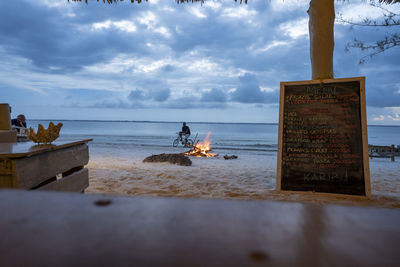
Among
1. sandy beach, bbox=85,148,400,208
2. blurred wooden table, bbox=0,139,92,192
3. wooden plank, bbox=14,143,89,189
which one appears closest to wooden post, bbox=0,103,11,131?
sandy beach, bbox=85,148,400,208

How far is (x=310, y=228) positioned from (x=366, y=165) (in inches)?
140

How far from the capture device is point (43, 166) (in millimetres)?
2201

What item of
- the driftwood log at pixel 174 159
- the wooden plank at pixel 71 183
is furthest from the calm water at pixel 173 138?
the wooden plank at pixel 71 183

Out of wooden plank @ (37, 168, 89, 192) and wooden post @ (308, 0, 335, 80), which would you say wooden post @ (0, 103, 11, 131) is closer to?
wooden plank @ (37, 168, 89, 192)

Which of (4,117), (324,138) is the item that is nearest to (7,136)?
(4,117)

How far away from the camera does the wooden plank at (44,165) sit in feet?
6.29

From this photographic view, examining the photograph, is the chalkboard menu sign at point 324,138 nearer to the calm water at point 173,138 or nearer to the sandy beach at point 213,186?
the sandy beach at point 213,186

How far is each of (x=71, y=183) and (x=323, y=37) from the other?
3925 millimetres

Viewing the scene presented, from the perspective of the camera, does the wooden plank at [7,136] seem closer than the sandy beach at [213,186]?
No

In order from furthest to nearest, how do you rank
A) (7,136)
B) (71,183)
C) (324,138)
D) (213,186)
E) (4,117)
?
(4,117) → (213,186) → (7,136) → (324,138) → (71,183)

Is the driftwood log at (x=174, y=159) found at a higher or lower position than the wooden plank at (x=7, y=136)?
lower

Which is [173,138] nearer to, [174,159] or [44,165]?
[174,159]

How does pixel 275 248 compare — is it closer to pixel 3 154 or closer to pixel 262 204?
pixel 262 204

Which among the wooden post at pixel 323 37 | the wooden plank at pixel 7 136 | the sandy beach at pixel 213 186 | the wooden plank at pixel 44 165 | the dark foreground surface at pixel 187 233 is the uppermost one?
the wooden post at pixel 323 37
